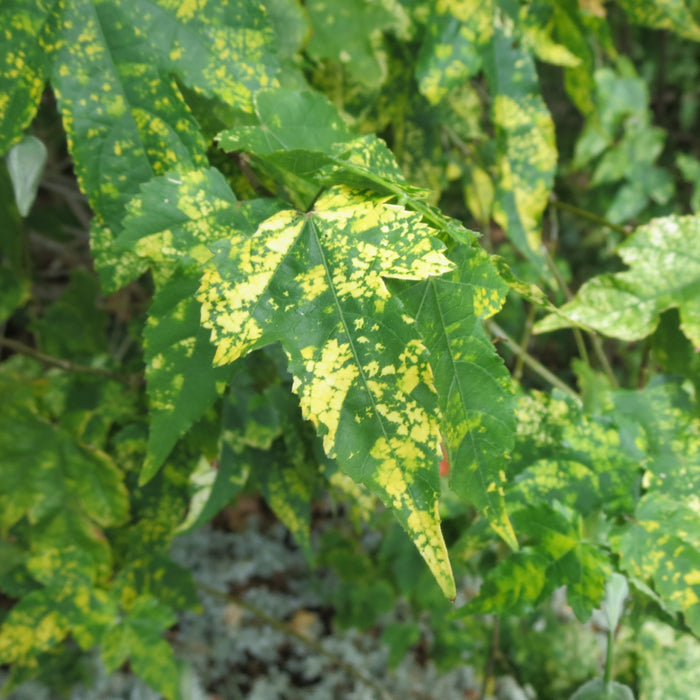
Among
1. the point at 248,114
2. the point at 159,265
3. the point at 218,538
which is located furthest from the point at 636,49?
the point at 218,538

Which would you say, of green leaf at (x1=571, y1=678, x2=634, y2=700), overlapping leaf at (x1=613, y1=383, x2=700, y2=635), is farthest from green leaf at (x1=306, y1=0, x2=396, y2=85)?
green leaf at (x1=571, y1=678, x2=634, y2=700)

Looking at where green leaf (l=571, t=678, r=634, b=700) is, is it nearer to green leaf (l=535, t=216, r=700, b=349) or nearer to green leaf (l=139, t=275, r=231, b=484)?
green leaf (l=535, t=216, r=700, b=349)

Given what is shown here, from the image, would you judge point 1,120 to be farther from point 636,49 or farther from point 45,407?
point 636,49

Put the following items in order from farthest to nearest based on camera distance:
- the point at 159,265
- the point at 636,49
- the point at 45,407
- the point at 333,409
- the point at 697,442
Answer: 1. the point at 636,49
2. the point at 45,407
3. the point at 697,442
4. the point at 159,265
5. the point at 333,409

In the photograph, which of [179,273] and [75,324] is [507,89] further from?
[75,324]

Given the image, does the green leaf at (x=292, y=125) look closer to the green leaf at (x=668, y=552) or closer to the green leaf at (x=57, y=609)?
the green leaf at (x=668, y=552)

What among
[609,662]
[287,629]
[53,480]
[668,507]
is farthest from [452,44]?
[287,629]
